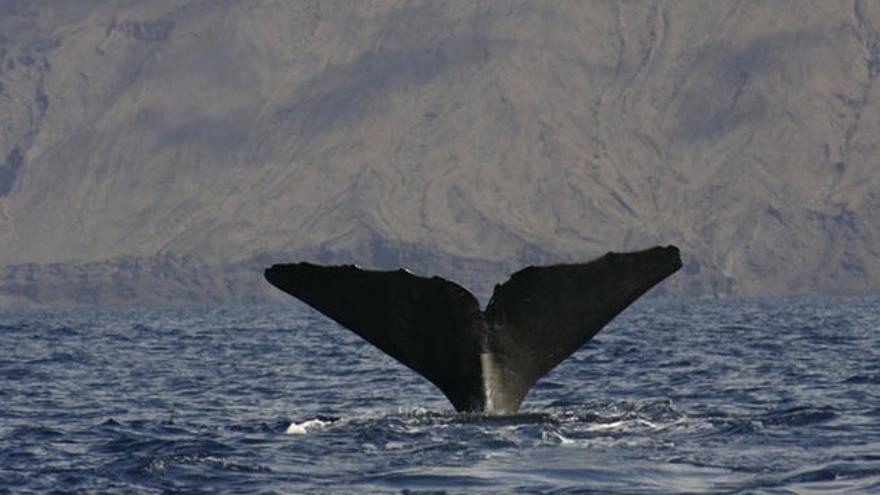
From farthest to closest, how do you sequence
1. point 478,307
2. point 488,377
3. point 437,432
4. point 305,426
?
1. point 305,426
2. point 437,432
3. point 488,377
4. point 478,307

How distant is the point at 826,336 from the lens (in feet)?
141

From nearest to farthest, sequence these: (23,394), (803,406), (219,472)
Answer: (219,472), (803,406), (23,394)

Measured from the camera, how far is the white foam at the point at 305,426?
55.2 feet

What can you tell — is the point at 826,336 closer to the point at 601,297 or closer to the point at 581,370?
the point at 581,370

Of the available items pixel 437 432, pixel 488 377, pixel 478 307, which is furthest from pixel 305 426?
pixel 478 307

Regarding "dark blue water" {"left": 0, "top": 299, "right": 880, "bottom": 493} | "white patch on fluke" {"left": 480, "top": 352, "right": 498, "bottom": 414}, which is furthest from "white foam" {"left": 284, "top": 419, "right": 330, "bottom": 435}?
"white patch on fluke" {"left": 480, "top": 352, "right": 498, "bottom": 414}

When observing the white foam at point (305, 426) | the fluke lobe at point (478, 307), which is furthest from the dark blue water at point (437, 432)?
the fluke lobe at point (478, 307)

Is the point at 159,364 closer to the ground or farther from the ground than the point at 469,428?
farther from the ground

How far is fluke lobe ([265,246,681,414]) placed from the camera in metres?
14.4

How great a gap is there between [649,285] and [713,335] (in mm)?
32241

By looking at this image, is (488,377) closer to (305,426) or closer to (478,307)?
(478,307)

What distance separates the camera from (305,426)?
1725 centimetres

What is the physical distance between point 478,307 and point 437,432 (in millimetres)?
1864

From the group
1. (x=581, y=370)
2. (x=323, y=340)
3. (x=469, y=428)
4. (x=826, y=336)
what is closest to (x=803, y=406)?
(x=469, y=428)
